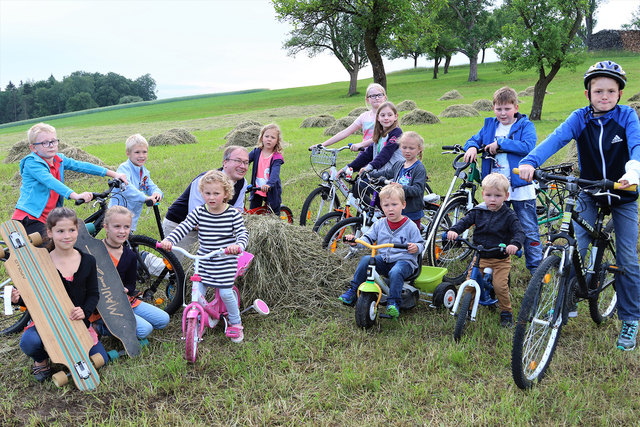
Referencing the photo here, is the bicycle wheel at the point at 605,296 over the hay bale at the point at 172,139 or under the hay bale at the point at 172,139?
under

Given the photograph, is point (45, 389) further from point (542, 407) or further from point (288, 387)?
point (542, 407)

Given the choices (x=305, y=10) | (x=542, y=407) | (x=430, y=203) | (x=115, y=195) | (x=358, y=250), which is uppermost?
(x=305, y=10)

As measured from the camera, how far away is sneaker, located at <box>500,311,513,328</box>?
4609 mm

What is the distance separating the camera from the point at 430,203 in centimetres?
623

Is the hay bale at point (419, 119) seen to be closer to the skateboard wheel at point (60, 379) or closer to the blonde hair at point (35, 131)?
the blonde hair at point (35, 131)

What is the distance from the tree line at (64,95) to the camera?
8419 centimetres

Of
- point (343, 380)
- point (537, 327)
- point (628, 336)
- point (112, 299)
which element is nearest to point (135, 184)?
point (112, 299)

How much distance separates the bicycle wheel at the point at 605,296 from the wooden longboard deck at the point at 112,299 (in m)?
3.98

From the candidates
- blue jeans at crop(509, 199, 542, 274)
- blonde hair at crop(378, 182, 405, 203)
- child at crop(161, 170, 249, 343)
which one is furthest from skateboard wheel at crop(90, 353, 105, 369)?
blue jeans at crop(509, 199, 542, 274)

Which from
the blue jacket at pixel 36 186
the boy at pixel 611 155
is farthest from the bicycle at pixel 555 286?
the blue jacket at pixel 36 186

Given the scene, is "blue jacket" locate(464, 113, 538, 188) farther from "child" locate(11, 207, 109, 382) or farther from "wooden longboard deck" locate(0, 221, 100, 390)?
"wooden longboard deck" locate(0, 221, 100, 390)

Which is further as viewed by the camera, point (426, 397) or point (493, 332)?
point (493, 332)

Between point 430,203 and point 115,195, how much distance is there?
3782 millimetres

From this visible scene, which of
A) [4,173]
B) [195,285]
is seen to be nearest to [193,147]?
[4,173]
